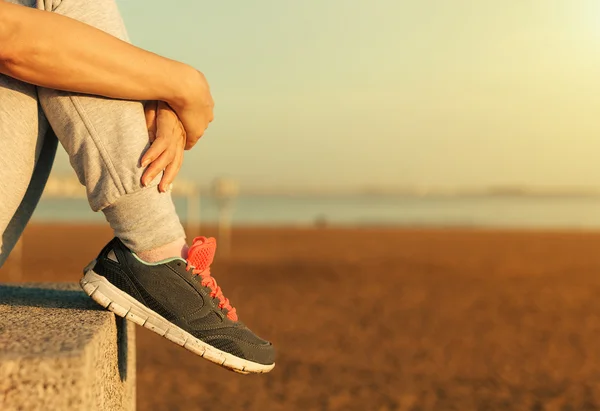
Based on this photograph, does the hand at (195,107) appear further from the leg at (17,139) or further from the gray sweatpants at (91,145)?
the leg at (17,139)

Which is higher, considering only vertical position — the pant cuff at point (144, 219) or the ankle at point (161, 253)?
the pant cuff at point (144, 219)

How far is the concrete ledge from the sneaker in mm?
55

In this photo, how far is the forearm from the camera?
50.8 inches

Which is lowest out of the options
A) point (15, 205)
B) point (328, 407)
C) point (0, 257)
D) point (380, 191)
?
point (380, 191)

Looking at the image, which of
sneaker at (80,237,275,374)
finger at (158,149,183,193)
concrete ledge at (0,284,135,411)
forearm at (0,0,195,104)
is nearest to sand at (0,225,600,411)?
concrete ledge at (0,284,135,411)

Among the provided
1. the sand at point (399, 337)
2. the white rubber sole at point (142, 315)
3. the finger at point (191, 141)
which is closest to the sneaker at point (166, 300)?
the white rubber sole at point (142, 315)

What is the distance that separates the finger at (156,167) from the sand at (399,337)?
7.29 ft

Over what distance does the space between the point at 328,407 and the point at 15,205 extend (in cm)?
229

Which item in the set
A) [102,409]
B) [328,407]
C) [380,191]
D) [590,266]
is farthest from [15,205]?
[380,191]

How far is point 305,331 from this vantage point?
506 centimetres

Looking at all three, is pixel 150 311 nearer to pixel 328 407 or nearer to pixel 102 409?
pixel 102 409

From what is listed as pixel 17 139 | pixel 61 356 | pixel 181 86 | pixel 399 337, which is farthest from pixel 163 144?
pixel 399 337

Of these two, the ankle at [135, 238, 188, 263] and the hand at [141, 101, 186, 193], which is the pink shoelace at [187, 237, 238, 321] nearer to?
the ankle at [135, 238, 188, 263]

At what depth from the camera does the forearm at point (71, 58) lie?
129 cm
